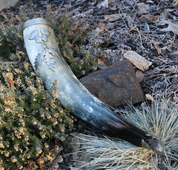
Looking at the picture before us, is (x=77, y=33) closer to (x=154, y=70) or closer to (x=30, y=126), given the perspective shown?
(x=154, y=70)

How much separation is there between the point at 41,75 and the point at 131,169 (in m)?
1.37

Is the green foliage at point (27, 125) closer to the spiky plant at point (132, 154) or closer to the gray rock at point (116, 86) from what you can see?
the spiky plant at point (132, 154)

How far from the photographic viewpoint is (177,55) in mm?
2461

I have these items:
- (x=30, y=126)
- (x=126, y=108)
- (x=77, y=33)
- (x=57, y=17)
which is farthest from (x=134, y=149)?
(x=57, y=17)

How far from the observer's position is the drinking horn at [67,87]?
164cm

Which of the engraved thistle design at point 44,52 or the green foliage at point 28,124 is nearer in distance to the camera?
the green foliage at point 28,124

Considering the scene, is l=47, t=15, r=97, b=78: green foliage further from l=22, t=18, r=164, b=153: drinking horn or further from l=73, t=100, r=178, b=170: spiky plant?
l=73, t=100, r=178, b=170: spiky plant

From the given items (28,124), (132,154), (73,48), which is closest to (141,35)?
(73,48)

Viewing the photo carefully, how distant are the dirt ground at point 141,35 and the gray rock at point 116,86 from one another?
0.18 metres

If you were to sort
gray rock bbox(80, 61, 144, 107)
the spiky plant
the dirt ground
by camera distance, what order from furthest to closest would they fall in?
the dirt ground < gray rock bbox(80, 61, 144, 107) < the spiky plant

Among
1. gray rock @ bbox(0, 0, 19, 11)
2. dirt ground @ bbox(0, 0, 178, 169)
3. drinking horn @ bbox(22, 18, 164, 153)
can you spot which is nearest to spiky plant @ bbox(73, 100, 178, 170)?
drinking horn @ bbox(22, 18, 164, 153)

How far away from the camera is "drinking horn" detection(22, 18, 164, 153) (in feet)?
5.38

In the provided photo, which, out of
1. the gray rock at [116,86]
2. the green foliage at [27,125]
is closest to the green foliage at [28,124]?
the green foliage at [27,125]

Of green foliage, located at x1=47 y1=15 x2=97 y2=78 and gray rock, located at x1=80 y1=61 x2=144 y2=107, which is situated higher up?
green foliage, located at x1=47 y1=15 x2=97 y2=78
